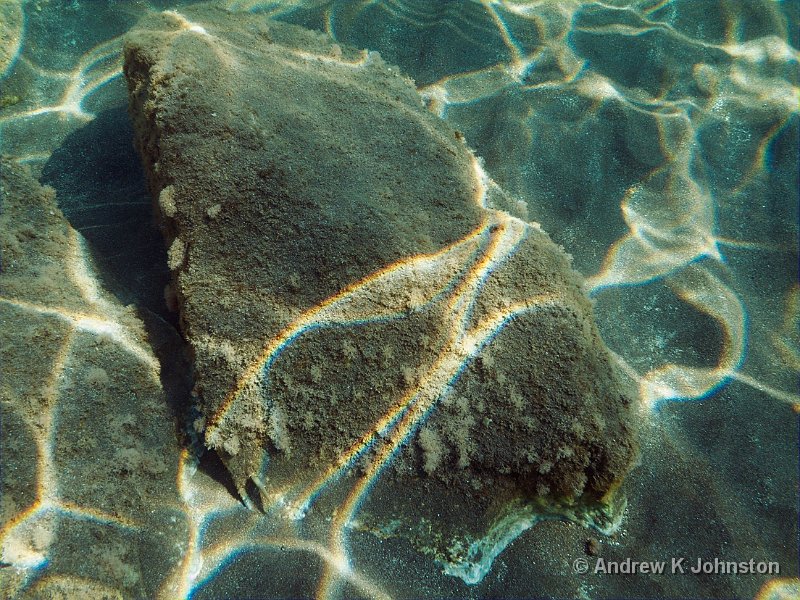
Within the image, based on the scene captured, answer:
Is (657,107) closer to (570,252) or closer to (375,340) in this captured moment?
(570,252)

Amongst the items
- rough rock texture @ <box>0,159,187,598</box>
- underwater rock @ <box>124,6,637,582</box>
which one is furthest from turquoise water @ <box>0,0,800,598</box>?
underwater rock @ <box>124,6,637,582</box>

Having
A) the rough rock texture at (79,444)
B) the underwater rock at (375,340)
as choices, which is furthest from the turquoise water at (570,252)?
the underwater rock at (375,340)

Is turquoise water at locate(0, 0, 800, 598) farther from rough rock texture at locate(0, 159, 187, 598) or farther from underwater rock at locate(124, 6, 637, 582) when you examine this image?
underwater rock at locate(124, 6, 637, 582)

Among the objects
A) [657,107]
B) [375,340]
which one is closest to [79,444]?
[375,340]

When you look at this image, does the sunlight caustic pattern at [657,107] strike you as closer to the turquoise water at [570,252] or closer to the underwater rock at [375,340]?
the turquoise water at [570,252]

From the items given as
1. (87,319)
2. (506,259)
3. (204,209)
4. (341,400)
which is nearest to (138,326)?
(87,319)

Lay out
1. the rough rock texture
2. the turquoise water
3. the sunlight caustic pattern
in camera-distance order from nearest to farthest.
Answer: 1. the rough rock texture
2. the turquoise water
3. the sunlight caustic pattern

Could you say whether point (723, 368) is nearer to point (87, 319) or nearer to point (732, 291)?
point (732, 291)
